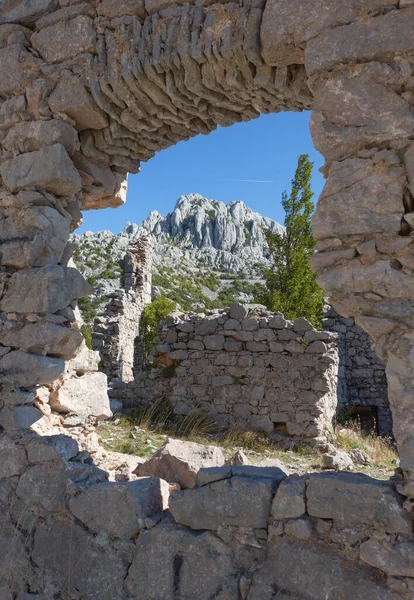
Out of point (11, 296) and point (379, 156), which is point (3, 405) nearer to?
point (11, 296)

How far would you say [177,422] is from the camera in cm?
820

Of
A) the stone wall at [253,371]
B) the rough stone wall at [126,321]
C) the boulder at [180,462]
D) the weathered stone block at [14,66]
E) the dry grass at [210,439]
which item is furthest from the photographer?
the rough stone wall at [126,321]

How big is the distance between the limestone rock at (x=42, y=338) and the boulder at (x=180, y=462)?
1.20 meters

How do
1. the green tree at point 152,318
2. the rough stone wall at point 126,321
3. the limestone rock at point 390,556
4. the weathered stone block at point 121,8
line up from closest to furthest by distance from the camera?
the limestone rock at point 390,556
the weathered stone block at point 121,8
the rough stone wall at point 126,321
the green tree at point 152,318

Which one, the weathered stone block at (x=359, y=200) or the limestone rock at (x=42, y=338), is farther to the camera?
the limestone rock at (x=42, y=338)

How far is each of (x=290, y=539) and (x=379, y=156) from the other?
2060mm

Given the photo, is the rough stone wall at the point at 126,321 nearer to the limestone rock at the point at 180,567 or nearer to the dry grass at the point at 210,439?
the dry grass at the point at 210,439

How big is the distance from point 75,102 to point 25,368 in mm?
2025

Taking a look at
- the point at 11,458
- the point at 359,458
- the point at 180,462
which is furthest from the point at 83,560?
the point at 359,458

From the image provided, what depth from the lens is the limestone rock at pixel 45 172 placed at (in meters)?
3.49

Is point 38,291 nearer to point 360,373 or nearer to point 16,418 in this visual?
point 16,418

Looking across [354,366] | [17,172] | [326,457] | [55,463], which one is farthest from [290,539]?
[354,366]

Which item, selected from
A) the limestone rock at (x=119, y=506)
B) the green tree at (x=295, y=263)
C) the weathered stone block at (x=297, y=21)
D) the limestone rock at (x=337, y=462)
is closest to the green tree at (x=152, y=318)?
the green tree at (x=295, y=263)

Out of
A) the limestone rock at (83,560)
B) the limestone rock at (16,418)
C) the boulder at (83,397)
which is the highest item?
the boulder at (83,397)
